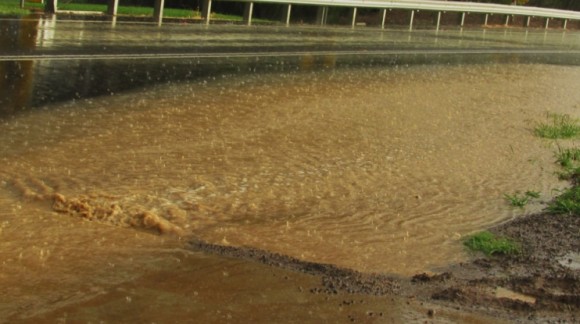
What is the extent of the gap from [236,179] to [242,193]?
384mm

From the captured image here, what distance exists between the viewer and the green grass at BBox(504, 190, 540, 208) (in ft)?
26.6

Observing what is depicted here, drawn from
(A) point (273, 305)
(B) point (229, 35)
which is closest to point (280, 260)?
(A) point (273, 305)

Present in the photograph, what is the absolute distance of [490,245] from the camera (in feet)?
21.9

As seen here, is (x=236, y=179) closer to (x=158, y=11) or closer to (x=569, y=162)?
(x=569, y=162)

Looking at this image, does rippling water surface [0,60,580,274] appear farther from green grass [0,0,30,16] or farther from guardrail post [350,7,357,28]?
guardrail post [350,7,357,28]

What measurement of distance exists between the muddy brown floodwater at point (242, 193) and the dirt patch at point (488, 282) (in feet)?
0.39

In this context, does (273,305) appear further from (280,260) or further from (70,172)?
(70,172)

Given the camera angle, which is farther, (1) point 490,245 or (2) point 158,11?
(2) point 158,11

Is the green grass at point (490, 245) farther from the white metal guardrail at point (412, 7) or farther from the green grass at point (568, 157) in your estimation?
the white metal guardrail at point (412, 7)

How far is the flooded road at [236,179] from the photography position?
18.4 feet

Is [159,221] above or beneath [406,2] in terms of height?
beneath

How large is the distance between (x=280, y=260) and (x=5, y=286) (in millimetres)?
1583

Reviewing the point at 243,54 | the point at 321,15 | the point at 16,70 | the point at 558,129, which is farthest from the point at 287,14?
the point at 16,70

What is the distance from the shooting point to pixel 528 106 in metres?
13.6
